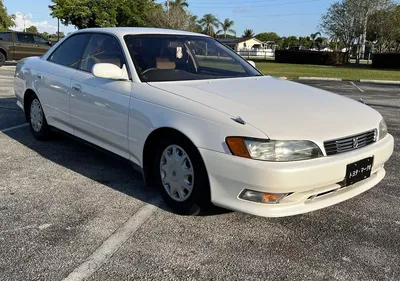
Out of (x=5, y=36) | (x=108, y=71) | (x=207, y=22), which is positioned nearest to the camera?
(x=108, y=71)

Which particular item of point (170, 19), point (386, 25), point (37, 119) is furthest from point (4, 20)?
point (37, 119)

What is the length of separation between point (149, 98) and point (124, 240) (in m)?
1.17

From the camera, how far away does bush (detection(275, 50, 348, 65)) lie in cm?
3617

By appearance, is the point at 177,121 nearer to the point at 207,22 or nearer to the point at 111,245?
the point at 111,245

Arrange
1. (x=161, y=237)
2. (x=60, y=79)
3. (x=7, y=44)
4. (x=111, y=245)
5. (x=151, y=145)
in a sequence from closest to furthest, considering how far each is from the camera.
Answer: (x=111, y=245) → (x=161, y=237) → (x=151, y=145) → (x=60, y=79) → (x=7, y=44)

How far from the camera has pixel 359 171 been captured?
3039mm

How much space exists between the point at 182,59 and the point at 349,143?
1920 millimetres

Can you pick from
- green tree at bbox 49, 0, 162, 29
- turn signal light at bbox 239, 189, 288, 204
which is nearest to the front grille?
turn signal light at bbox 239, 189, 288, 204

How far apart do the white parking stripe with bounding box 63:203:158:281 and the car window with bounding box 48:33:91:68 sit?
2032 millimetres

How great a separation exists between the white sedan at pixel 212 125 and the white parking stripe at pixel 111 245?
24 centimetres

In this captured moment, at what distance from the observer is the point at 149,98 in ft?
11.1

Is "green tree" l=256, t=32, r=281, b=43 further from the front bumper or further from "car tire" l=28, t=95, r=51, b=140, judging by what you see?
the front bumper

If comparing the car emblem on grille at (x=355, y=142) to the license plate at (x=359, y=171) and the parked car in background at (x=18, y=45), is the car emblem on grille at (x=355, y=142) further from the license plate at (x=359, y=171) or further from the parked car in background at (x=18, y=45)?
the parked car in background at (x=18, y=45)

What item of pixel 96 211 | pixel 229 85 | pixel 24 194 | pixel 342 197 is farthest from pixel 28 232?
pixel 342 197
